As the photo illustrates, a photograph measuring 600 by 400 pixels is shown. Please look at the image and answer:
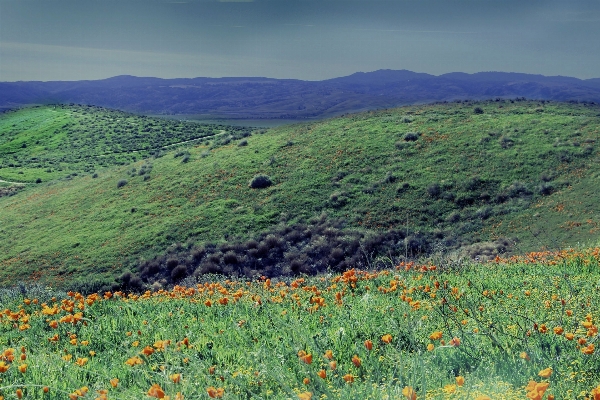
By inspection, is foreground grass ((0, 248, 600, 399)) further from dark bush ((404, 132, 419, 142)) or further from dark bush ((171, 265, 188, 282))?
dark bush ((404, 132, 419, 142))

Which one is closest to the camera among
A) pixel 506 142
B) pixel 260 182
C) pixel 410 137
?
pixel 260 182

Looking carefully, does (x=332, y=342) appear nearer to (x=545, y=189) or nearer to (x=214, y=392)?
(x=214, y=392)

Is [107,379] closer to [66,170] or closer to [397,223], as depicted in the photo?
[397,223]

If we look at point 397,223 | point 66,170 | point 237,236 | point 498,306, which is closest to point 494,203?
point 397,223

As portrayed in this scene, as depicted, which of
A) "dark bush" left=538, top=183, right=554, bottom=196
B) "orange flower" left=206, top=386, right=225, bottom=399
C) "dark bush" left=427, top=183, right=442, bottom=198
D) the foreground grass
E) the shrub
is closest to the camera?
"orange flower" left=206, top=386, right=225, bottom=399

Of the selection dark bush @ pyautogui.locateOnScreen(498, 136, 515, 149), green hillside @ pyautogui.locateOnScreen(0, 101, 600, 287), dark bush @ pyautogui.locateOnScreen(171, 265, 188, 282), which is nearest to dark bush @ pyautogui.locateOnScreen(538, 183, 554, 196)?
green hillside @ pyautogui.locateOnScreen(0, 101, 600, 287)

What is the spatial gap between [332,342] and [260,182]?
30951 mm

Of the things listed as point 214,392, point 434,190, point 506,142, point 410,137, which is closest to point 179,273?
point 434,190

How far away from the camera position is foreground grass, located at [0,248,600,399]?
324 cm

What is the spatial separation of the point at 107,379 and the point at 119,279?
2257 centimetres

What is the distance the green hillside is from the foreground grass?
15.6 meters

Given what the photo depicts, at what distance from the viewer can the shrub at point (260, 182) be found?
3512cm

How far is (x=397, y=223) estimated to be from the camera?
27219mm

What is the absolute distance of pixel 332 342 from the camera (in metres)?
4.64
